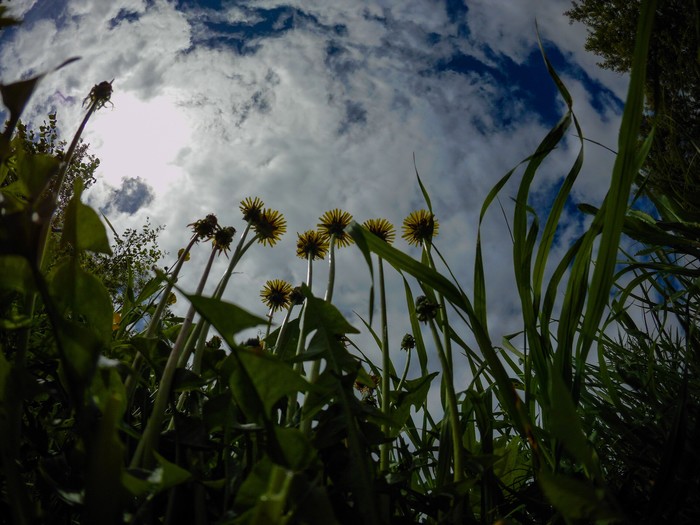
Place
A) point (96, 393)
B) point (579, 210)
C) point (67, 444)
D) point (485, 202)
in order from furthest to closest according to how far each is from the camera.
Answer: point (579, 210) < point (485, 202) < point (67, 444) < point (96, 393)

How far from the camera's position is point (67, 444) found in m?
0.44

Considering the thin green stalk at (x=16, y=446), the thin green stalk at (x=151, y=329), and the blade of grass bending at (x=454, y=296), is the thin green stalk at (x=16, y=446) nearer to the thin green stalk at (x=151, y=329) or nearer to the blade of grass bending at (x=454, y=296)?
the thin green stalk at (x=151, y=329)

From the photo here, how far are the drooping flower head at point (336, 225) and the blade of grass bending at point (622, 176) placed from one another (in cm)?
80

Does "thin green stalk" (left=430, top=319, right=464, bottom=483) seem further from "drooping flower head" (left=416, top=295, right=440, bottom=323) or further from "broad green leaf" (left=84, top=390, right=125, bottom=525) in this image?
"broad green leaf" (left=84, top=390, right=125, bottom=525)

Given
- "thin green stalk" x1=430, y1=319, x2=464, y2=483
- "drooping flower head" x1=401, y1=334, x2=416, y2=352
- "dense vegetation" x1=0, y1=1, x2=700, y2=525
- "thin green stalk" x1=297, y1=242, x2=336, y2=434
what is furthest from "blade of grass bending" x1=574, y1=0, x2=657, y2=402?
"drooping flower head" x1=401, y1=334, x2=416, y2=352

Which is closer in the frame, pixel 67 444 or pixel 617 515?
pixel 617 515

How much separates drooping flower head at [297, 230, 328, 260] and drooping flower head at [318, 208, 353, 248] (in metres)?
0.03

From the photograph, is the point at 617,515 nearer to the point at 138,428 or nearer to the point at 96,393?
the point at 96,393

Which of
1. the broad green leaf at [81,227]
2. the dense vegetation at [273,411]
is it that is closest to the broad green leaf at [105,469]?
the dense vegetation at [273,411]

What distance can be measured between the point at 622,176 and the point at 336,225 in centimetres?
89

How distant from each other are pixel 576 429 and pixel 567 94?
0.41 metres

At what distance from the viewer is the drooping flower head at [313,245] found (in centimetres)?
117

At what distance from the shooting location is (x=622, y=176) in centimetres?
35

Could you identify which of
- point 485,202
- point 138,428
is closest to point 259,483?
point 138,428
